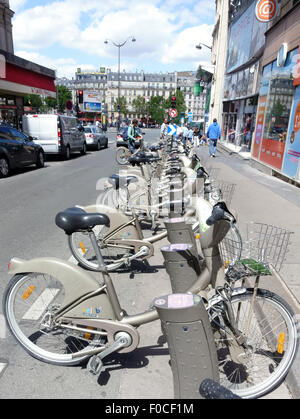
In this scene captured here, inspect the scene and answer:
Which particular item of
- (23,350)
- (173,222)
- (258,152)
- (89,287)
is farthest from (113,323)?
(258,152)

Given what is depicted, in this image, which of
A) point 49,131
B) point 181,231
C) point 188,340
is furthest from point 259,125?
point 188,340

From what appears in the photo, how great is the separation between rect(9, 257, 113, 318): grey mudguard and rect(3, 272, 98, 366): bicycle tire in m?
0.07

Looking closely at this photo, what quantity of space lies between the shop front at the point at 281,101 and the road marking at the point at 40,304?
27.6 feet

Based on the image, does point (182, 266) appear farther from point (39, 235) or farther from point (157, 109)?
point (157, 109)

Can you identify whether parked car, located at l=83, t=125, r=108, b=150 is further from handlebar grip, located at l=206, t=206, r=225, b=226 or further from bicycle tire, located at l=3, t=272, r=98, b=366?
handlebar grip, located at l=206, t=206, r=225, b=226

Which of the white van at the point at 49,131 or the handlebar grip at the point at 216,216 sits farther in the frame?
the white van at the point at 49,131

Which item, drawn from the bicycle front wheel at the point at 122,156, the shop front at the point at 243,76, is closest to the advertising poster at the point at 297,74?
the bicycle front wheel at the point at 122,156

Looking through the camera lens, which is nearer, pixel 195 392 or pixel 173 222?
pixel 195 392

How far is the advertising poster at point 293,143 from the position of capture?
920 cm

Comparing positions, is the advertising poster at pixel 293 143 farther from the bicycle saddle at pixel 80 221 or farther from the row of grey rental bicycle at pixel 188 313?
Result: the bicycle saddle at pixel 80 221
